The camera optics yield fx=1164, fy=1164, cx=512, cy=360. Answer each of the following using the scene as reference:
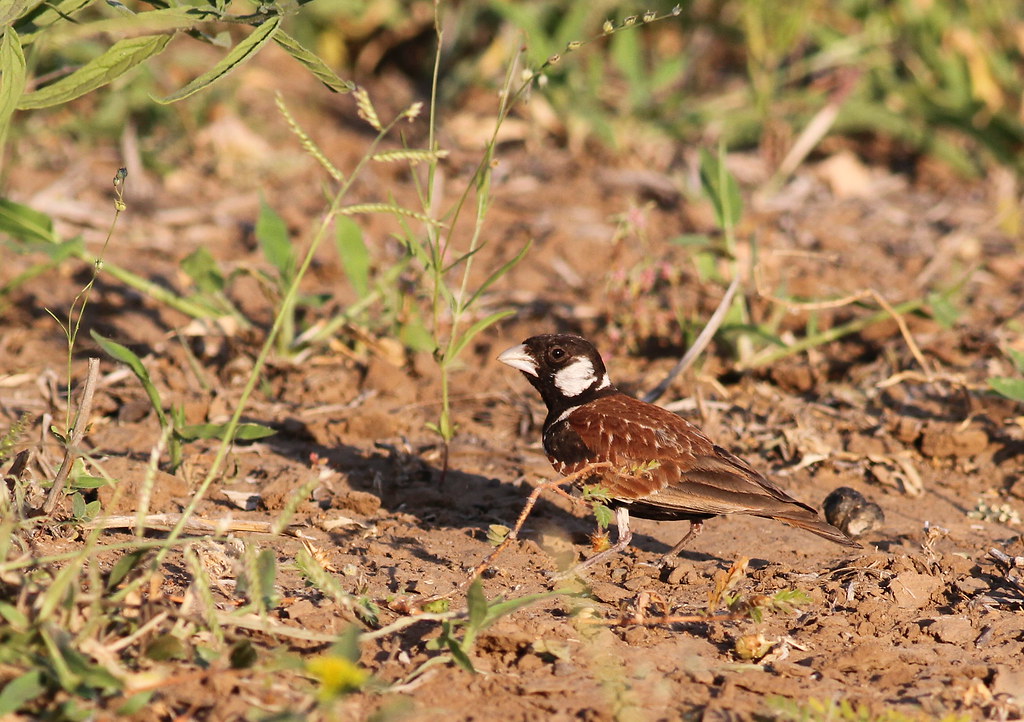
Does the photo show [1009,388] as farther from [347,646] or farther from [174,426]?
[174,426]

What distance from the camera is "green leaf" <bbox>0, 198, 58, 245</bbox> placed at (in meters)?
5.57

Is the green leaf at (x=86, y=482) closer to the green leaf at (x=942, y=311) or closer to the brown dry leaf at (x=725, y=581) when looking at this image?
the brown dry leaf at (x=725, y=581)

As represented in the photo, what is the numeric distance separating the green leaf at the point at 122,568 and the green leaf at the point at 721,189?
157 inches

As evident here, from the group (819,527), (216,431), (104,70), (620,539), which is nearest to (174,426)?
(216,431)

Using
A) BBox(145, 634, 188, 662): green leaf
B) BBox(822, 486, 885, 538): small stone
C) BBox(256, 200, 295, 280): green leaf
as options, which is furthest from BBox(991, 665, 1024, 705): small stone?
BBox(256, 200, 295, 280): green leaf

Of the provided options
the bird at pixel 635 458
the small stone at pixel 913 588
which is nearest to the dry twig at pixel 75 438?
the bird at pixel 635 458

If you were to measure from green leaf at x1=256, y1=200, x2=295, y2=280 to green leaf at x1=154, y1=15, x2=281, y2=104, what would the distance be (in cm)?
237

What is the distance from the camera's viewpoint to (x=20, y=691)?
115 inches

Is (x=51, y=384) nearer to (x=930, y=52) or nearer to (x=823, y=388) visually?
(x=823, y=388)

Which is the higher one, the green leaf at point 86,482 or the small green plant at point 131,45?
the small green plant at point 131,45

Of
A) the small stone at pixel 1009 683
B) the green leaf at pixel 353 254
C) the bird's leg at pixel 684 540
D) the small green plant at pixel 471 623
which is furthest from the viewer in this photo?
the green leaf at pixel 353 254

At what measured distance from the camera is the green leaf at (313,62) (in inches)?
155

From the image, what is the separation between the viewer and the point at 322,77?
4.04m

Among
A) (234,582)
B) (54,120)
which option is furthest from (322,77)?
(54,120)
